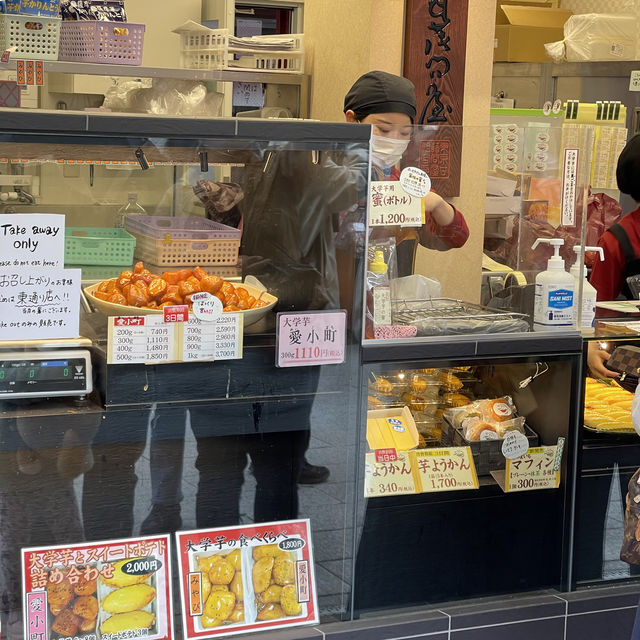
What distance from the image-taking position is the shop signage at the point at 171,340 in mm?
2035

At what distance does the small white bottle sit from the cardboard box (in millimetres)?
5158

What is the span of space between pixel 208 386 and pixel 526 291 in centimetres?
87

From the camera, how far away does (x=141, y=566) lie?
2.18 m

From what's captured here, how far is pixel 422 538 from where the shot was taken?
2428mm

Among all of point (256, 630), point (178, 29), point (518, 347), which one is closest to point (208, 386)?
point (256, 630)

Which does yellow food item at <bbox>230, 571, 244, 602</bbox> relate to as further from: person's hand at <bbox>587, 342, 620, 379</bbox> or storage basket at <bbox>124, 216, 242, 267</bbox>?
person's hand at <bbox>587, 342, 620, 379</bbox>

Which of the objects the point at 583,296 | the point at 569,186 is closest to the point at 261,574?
the point at 583,296

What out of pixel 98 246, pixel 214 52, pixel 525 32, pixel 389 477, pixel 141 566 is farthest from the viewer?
pixel 525 32

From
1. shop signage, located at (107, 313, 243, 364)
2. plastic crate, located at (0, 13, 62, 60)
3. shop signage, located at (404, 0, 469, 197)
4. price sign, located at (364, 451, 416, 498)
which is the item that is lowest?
price sign, located at (364, 451, 416, 498)

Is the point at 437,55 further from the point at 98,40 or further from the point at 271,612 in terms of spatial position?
the point at 271,612

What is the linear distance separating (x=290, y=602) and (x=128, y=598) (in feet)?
1.27

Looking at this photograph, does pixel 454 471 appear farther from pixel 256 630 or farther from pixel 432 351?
pixel 256 630

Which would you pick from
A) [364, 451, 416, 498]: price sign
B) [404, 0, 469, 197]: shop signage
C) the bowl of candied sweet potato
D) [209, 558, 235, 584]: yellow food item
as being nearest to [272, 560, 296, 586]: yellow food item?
[209, 558, 235, 584]: yellow food item

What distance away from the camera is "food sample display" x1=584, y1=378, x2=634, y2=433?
8.41ft
